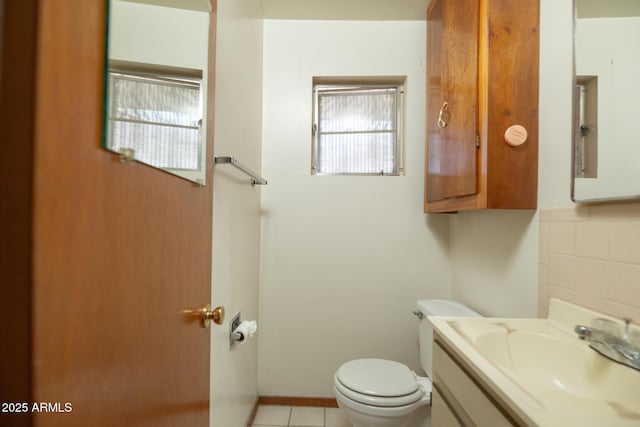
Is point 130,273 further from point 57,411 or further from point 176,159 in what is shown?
point 176,159

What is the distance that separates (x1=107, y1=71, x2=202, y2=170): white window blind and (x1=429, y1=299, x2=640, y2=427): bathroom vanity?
0.84 meters

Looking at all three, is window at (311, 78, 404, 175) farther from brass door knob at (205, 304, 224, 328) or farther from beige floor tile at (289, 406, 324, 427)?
beige floor tile at (289, 406, 324, 427)

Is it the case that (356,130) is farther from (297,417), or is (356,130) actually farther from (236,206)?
(297,417)

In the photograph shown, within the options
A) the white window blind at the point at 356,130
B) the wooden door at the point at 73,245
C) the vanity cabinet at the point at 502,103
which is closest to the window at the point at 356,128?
the white window blind at the point at 356,130

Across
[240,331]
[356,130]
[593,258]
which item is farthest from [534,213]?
[240,331]

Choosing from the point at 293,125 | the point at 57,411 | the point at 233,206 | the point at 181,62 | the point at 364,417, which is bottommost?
the point at 364,417

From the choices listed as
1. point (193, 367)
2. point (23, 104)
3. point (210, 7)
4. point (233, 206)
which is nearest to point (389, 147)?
point (233, 206)

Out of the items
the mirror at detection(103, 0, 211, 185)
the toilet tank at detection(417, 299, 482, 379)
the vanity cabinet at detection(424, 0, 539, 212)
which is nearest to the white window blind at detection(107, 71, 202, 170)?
the mirror at detection(103, 0, 211, 185)

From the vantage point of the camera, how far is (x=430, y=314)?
139cm

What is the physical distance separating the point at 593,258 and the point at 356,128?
1421 millimetres

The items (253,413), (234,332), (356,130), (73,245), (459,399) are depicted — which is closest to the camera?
(73,245)

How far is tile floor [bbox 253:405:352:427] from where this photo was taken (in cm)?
154

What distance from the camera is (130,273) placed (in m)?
0.44

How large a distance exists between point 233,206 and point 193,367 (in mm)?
669
